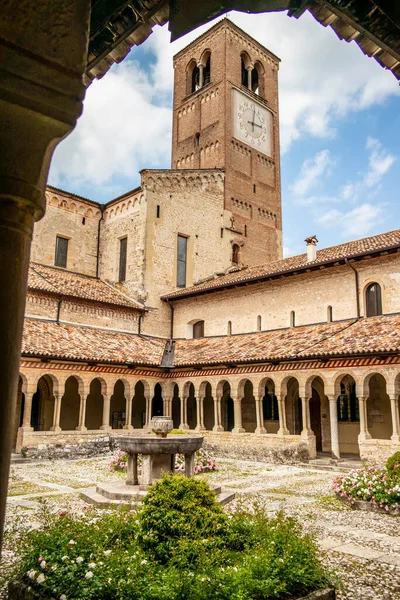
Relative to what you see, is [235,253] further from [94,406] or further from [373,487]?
[373,487]

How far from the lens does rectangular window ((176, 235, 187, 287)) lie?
1070 inches

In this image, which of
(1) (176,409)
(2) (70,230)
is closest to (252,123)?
(2) (70,230)

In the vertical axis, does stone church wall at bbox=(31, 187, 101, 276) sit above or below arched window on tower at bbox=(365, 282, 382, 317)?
above

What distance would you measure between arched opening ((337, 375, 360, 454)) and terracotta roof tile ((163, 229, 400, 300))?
466 cm

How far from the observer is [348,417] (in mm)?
19406

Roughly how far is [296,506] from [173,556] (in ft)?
16.5

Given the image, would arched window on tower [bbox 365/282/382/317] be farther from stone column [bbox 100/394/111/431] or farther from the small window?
stone column [bbox 100/394/111/431]

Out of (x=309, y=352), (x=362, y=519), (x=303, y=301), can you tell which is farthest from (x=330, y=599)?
(x=303, y=301)

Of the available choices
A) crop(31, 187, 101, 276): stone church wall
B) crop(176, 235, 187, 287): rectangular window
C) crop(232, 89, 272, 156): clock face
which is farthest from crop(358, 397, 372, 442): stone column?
crop(232, 89, 272, 156): clock face

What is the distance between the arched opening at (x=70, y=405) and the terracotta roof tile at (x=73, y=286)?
379 cm

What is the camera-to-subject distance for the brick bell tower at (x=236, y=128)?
3061cm

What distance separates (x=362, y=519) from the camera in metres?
8.49

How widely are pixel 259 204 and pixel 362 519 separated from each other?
25.4 meters

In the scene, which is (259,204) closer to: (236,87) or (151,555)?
(236,87)
